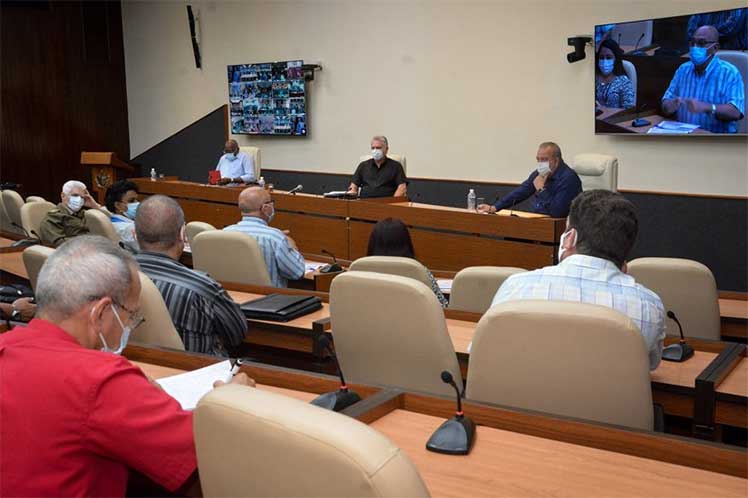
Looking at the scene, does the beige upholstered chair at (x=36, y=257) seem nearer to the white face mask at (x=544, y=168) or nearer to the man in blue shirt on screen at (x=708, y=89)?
the white face mask at (x=544, y=168)

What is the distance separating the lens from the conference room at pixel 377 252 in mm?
1580

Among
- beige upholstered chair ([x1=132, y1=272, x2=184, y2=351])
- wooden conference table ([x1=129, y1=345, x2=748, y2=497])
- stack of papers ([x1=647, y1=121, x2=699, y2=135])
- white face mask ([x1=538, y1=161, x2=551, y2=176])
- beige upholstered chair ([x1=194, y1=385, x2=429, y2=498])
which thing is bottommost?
wooden conference table ([x1=129, y1=345, x2=748, y2=497])

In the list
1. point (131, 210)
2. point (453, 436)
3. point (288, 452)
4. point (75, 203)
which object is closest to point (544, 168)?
point (131, 210)

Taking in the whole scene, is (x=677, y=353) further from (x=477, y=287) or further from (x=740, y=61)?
(x=740, y=61)

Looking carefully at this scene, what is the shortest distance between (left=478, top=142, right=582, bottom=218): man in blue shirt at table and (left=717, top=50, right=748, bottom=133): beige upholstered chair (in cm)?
160

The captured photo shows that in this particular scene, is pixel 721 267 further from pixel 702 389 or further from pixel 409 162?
pixel 702 389

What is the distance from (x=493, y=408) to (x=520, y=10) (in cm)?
741

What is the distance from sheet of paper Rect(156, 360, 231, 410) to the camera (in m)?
2.10

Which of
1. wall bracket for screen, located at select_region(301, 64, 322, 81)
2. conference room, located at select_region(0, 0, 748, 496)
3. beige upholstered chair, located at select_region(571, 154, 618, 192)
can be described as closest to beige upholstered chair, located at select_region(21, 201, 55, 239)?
conference room, located at select_region(0, 0, 748, 496)

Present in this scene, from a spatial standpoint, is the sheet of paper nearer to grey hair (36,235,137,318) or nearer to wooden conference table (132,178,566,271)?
grey hair (36,235,137,318)

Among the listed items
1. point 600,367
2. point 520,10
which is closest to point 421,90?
point 520,10

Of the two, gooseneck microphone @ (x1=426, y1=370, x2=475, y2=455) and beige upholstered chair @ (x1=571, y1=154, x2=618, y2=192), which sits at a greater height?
beige upholstered chair @ (x1=571, y1=154, x2=618, y2=192)

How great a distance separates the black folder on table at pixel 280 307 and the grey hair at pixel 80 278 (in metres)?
1.58

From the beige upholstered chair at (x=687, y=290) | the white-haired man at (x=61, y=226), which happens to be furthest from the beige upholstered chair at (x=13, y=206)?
the beige upholstered chair at (x=687, y=290)
